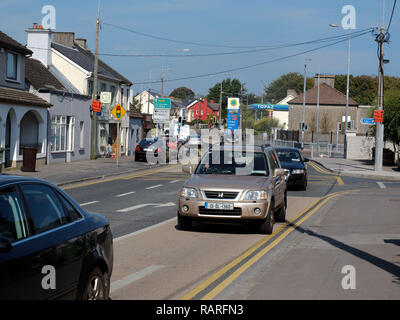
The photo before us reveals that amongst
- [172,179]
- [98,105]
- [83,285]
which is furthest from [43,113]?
[83,285]

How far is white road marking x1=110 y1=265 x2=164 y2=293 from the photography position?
24.4 feet

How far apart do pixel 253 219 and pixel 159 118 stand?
44764 mm

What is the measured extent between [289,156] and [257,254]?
49.6ft

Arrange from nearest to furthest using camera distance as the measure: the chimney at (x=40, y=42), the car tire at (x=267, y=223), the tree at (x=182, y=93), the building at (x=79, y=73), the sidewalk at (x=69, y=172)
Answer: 1. the car tire at (x=267, y=223)
2. the sidewalk at (x=69, y=172)
3. the chimney at (x=40, y=42)
4. the building at (x=79, y=73)
5. the tree at (x=182, y=93)

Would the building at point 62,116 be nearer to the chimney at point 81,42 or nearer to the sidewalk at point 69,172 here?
the sidewalk at point 69,172

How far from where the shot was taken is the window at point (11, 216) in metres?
4.61

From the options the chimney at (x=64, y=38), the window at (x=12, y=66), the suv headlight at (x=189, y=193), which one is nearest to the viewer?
the suv headlight at (x=189, y=193)

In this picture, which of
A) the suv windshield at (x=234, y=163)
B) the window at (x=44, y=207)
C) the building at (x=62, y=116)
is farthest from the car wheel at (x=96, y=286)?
the building at (x=62, y=116)

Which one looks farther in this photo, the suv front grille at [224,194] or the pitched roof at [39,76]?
the pitched roof at [39,76]

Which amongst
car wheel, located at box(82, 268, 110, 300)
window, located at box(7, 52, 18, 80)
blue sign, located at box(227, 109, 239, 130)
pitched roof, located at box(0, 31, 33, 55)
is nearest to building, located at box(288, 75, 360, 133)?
blue sign, located at box(227, 109, 239, 130)

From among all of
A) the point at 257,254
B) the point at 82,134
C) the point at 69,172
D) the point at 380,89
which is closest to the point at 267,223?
the point at 257,254

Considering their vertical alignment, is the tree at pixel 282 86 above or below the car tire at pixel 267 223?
above

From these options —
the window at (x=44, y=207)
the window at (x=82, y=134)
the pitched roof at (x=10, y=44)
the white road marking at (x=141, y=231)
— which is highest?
the pitched roof at (x=10, y=44)

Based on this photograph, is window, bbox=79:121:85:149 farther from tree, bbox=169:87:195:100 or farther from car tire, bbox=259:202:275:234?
tree, bbox=169:87:195:100
